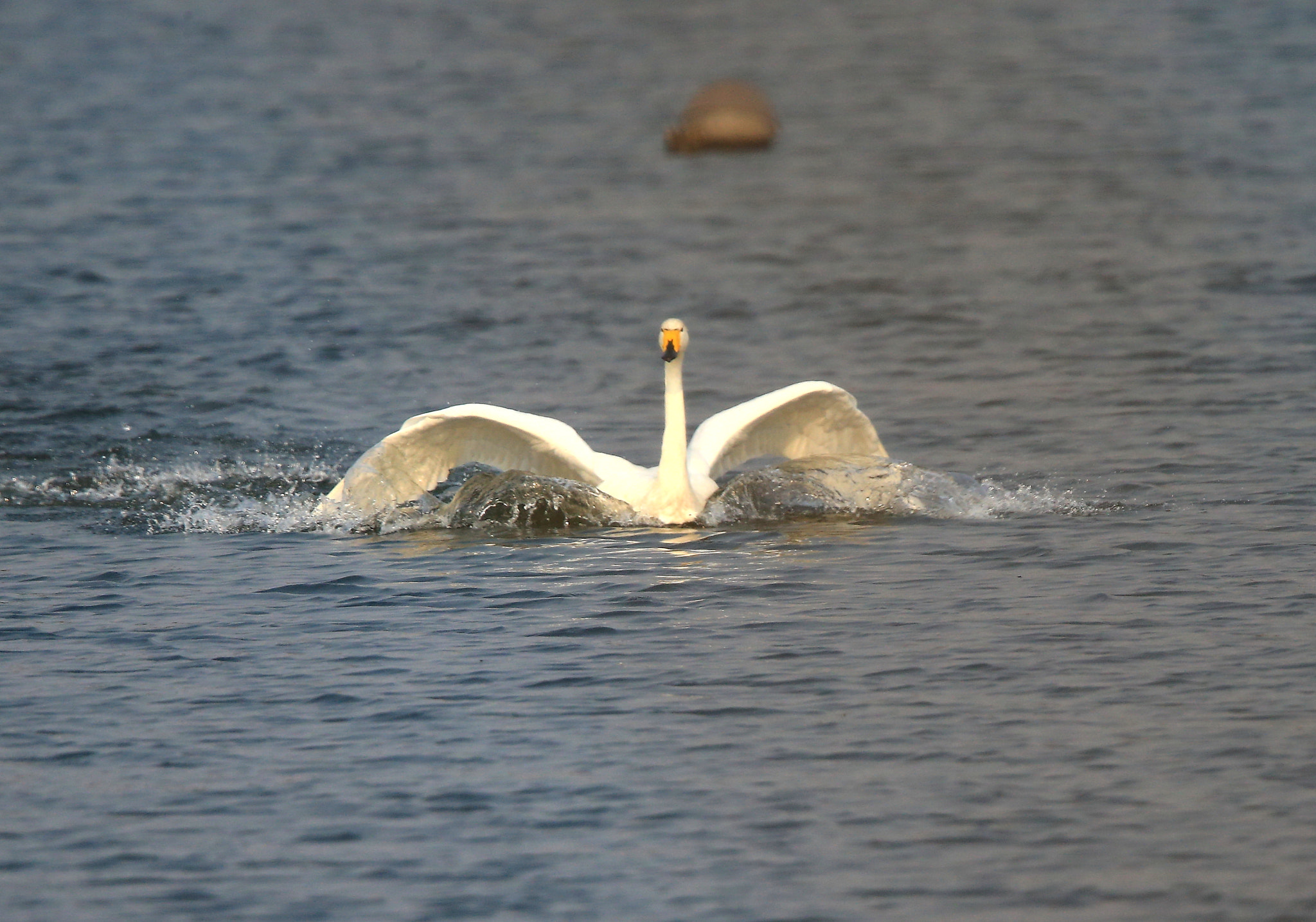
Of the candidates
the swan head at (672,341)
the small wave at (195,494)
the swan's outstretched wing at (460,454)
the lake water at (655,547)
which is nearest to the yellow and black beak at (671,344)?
the swan head at (672,341)

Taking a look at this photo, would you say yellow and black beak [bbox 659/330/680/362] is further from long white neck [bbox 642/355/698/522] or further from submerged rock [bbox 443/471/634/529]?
submerged rock [bbox 443/471/634/529]

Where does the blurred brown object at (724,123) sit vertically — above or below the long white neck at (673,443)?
above

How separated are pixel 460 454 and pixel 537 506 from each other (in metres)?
0.64

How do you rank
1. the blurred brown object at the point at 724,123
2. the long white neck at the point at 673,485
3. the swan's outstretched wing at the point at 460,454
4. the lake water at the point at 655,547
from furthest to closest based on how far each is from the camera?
1. the blurred brown object at the point at 724,123
2. the long white neck at the point at 673,485
3. the swan's outstretched wing at the point at 460,454
4. the lake water at the point at 655,547

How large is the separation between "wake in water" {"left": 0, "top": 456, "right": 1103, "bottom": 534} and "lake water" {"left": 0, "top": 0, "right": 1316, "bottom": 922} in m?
0.08

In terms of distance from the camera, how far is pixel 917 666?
10.4 m

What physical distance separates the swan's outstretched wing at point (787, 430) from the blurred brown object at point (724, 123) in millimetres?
18307

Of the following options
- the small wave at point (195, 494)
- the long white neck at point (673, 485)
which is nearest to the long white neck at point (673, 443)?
the long white neck at point (673, 485)

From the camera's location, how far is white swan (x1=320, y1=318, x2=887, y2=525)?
1348 cm

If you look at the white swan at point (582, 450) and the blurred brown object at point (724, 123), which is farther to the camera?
the blurred brown object at point (724, 123)

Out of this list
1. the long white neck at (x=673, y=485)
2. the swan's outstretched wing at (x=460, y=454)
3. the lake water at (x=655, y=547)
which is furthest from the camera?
the long white neck at (x=673, y=485)

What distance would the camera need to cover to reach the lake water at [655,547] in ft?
27.3

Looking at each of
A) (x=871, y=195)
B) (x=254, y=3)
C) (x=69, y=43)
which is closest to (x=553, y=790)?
(x=871, y=195)

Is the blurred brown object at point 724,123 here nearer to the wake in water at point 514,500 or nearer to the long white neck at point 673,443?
the wake in water at point 514,500
